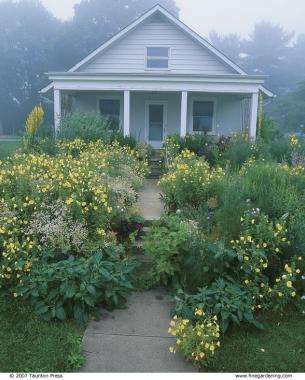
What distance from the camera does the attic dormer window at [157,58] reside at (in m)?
16.0

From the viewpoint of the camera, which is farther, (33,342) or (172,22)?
(172,22)

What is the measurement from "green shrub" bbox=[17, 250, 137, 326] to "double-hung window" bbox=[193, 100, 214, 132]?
12.6 metres

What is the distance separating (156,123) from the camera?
659 inches

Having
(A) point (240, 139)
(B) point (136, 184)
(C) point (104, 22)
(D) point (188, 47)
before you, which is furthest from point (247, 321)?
(C) point (104, 22)

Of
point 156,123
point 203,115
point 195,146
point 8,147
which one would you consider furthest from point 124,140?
point 8,147

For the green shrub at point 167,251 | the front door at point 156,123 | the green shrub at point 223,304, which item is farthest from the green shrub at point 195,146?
the green shrub at point 223,304

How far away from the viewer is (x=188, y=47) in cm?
1580

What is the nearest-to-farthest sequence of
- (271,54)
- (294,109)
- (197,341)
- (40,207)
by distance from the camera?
(197,341), (40,207), (294,109), (271,54)

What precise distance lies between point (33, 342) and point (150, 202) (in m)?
4.46

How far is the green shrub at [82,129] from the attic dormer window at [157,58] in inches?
207

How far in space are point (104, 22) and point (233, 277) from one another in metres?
54.9

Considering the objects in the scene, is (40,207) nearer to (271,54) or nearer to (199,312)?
(199,312)

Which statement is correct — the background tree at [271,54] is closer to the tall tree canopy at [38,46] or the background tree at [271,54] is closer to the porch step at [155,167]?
the tall tree canopy at [38,46]

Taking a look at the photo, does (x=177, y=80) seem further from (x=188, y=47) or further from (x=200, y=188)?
(x=200, y=188)
